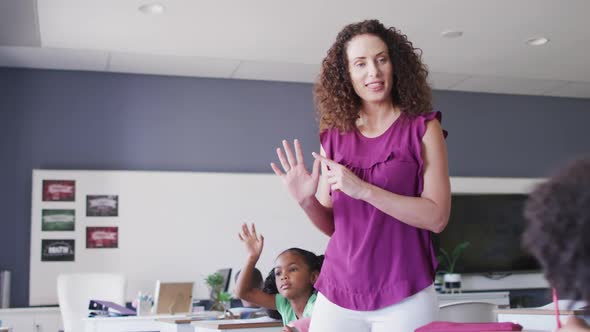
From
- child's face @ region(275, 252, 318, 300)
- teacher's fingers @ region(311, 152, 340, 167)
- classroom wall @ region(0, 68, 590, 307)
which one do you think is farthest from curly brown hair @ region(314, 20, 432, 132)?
classroom wall @ region(0, 68, 590, 307)

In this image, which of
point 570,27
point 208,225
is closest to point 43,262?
point 208,225

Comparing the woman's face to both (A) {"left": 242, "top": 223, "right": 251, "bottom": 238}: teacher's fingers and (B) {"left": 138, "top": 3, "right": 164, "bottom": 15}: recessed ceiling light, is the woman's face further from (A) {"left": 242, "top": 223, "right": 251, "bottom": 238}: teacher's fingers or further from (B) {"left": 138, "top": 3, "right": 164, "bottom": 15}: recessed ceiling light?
(B) {"left": 138, "top": 3, "right": 164, "bottom": 15}: recessed ceiling light

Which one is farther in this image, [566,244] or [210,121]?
[210,121]

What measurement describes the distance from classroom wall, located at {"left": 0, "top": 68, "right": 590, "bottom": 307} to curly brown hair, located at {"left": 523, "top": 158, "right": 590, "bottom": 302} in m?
5.61

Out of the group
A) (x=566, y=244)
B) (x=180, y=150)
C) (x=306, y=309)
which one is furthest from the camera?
(x=180, y=150)

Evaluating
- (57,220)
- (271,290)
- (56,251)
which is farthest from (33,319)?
(271,290)

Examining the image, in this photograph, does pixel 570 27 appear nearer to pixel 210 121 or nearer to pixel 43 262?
pixel 210 121

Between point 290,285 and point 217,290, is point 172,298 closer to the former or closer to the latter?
point 217,290

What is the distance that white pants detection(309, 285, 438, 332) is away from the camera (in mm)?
1510

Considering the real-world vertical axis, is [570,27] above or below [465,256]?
above

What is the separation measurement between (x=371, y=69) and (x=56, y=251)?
5.12 meters

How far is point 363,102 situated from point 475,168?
241 inches

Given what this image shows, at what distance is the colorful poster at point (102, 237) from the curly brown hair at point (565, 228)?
5.86 metres

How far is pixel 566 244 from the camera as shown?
2.63ft
